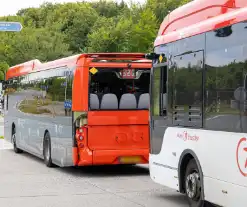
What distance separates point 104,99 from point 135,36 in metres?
44.1

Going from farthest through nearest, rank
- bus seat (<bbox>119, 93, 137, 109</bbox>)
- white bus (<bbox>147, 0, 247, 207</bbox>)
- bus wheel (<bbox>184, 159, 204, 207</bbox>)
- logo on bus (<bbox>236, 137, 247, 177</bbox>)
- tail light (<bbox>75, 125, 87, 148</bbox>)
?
bus seat (<bbox>119, 93, 137, 109</bbox>) < tail light (<bbox>75, 125, 87, 148</bbox>) < bus wheel (<bbox>184, 159, 204, 207</bbox>) < white bus (<bbox>147, 0, 247, 207</bbox>) < logo on bus (<bbox>236, 137, 247, 177</bbox>)

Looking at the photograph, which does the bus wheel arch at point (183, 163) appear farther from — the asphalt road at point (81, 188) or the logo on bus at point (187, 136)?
the asphalt road at point (81, 188)

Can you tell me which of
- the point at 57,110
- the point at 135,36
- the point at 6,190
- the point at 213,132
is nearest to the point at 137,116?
the point at 57,110

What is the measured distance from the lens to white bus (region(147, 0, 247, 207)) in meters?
8.40

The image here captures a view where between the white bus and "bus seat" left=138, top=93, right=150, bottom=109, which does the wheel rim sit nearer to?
the white bus

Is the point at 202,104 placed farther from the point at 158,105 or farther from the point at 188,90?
the point at 158,105

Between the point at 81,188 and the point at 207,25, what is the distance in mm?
5232

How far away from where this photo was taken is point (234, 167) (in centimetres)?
843

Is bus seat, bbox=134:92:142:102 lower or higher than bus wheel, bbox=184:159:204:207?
higher

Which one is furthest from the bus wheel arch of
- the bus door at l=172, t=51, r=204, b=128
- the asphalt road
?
the asphalt road

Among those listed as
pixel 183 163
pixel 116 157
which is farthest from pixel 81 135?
pixel 183 163

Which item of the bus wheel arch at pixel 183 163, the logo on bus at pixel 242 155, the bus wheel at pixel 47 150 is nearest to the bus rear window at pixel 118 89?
the bus wheel at pixel 47 150

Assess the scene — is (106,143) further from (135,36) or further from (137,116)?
Answer: (135,36)

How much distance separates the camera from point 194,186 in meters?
10.0
